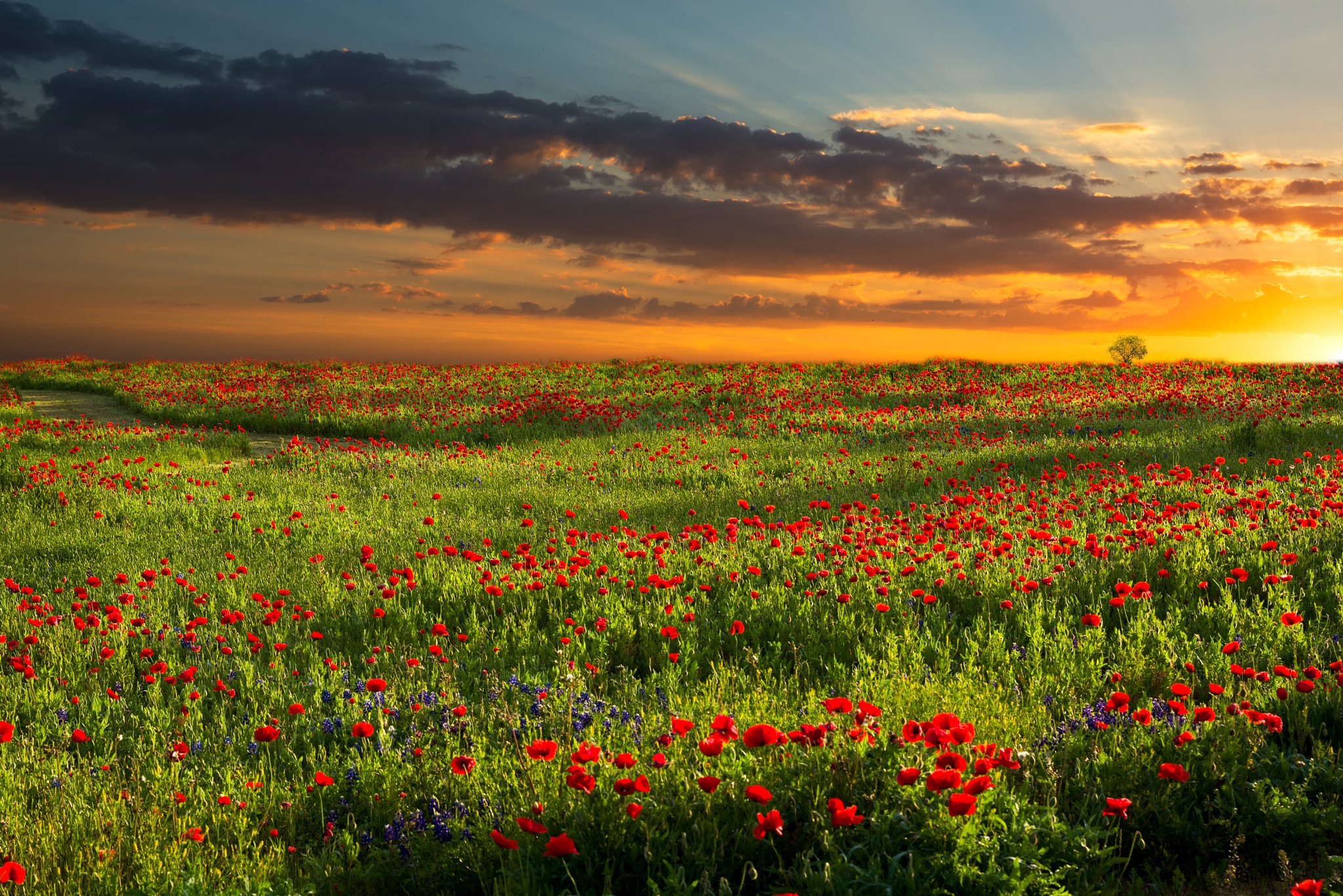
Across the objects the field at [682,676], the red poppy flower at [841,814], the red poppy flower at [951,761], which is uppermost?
the red poppy flower at [951,761]

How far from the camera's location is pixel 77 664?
5.93m

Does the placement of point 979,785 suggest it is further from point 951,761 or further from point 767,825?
point 767,825

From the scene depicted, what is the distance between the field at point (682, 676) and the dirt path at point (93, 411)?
5083 mm

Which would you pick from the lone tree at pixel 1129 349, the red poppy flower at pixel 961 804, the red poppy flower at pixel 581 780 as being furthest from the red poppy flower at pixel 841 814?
the lone tree at pixel 1129 349

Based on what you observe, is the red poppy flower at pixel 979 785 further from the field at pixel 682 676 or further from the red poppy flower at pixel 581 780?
the red poppy flower at pixel 581 780

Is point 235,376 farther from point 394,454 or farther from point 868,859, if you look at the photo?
point 868,859

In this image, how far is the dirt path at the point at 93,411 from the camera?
18453 mm

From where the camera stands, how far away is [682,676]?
17.7 feet

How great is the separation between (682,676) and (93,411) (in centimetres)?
2612

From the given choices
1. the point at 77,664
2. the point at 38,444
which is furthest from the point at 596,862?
the point at 38,444

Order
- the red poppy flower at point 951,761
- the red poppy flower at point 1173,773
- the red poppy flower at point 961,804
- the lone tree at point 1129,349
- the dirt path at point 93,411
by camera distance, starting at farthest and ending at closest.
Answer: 1. the lone tree at point 1129,349
2. the dirt path at point 93,411
3. the red poppy flower at point 1173,773
4. the red poppy flower at point 951,761
5. the red poppy flower at point 961,804

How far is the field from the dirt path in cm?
508

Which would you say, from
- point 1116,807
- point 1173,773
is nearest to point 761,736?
point 1116,807

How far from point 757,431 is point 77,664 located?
1307 cm
